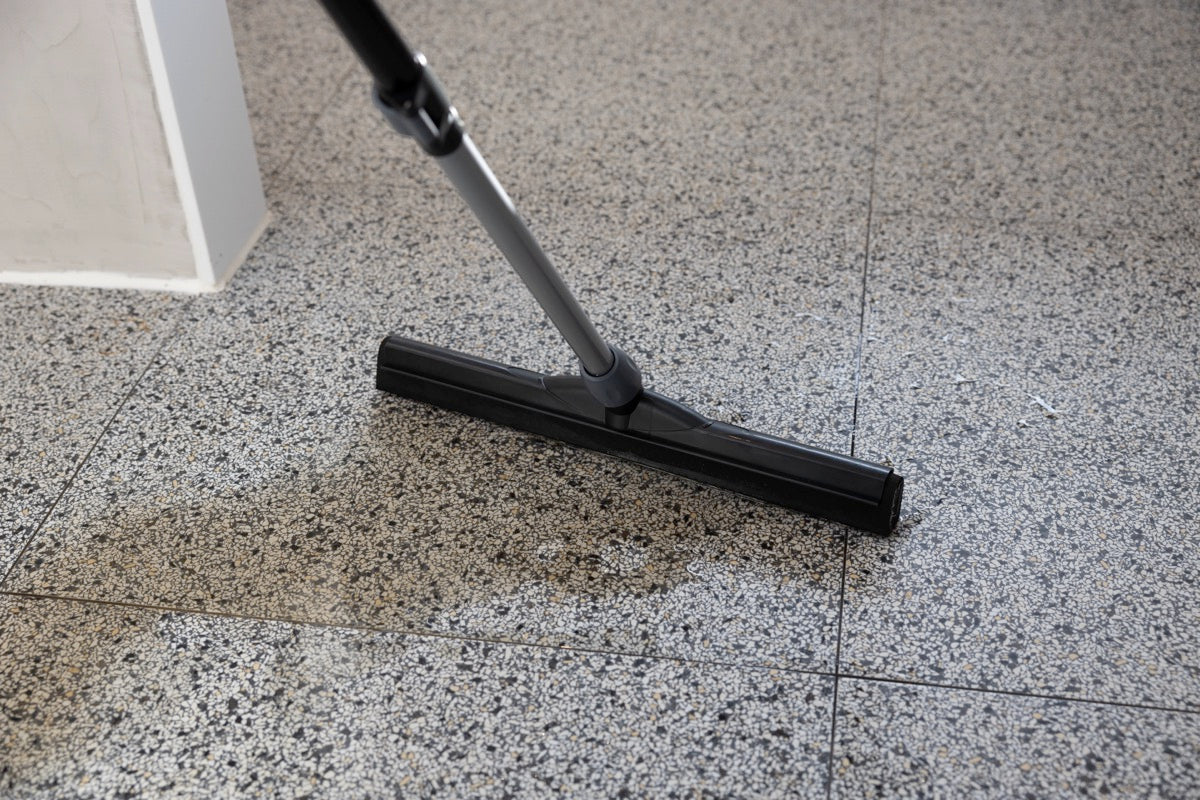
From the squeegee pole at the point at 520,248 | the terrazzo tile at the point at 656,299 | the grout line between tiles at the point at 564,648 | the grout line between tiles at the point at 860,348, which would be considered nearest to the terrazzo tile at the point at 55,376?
the grout line between tiles at the point at 564,648

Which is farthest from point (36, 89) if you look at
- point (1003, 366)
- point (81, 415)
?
point (1003, 366)

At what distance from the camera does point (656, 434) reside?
1.18 m

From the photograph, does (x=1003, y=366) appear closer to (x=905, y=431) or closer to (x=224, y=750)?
(x=905, y=431)

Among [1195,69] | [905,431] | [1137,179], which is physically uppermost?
[905,431]

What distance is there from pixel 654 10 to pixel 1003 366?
115 cm

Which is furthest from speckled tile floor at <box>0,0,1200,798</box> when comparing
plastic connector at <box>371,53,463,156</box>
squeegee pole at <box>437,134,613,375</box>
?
plastic connector at <box>371,53,463,156</box>

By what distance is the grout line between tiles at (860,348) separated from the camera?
969 millimetres

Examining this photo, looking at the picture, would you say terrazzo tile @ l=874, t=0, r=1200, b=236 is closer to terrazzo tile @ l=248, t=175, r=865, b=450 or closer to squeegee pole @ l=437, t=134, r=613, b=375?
terrazzo tile @ l=248, t=175, r=865, b=450

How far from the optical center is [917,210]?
164 centimetres

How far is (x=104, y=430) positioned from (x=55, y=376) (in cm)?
13

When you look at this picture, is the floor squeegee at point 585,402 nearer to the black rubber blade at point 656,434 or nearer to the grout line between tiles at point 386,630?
the black rubber blade at point 656,434

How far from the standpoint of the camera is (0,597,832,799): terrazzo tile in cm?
93

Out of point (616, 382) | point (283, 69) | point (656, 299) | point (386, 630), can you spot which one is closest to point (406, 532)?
point (386, 630)

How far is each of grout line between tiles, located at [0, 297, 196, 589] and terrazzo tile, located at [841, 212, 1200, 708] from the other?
0.80 m
